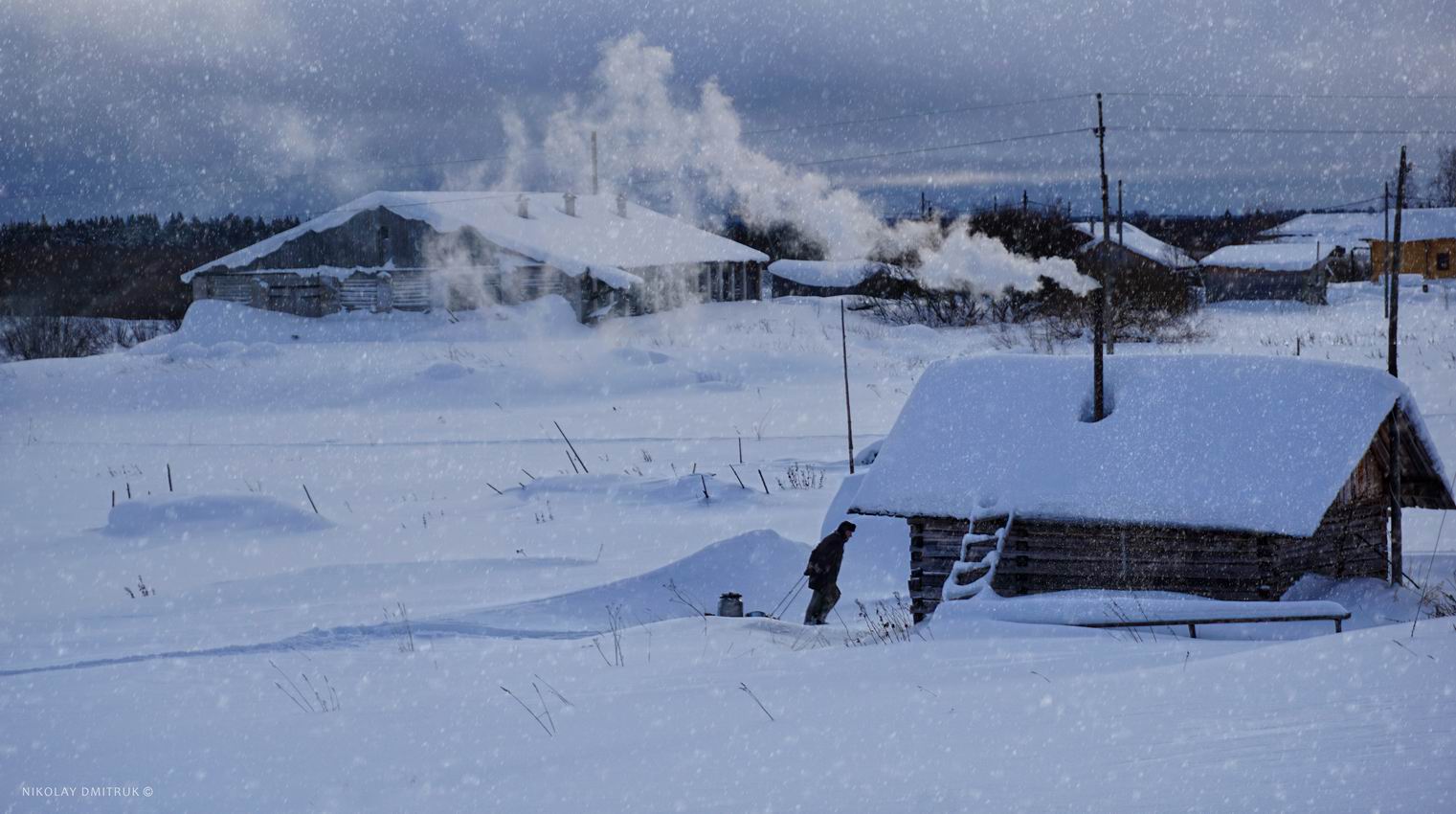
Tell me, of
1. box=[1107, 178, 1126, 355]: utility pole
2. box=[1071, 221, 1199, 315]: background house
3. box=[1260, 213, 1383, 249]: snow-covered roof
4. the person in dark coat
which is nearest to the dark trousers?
the person in dark coat

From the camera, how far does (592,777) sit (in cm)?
573

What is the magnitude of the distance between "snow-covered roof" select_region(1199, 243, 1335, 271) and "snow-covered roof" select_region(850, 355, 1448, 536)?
177ft

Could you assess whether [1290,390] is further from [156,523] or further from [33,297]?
[33,297]

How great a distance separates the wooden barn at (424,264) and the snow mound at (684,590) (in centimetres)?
2786

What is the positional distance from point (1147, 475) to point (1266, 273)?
58241 millimetres

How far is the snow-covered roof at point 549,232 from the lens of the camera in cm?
4341

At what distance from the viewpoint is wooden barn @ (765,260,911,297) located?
59941 millimetres

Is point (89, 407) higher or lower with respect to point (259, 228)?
lower

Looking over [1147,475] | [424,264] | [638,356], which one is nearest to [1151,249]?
[638,356]

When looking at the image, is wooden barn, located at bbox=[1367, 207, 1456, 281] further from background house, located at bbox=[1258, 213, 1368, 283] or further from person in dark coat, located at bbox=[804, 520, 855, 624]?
person in dark coat, located at bbox=[804, 520, 855, 624]

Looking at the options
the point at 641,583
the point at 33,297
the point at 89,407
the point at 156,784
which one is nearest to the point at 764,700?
the point at 156,784

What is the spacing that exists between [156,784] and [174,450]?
70.0 ft

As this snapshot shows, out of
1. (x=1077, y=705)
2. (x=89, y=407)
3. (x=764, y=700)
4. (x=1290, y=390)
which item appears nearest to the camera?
(x=1077, y=705)

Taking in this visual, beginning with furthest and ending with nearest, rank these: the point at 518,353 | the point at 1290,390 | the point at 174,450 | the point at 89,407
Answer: the point at 518,353 → the point at 89,407 → the point at 174,450 → the point at 1290,390
